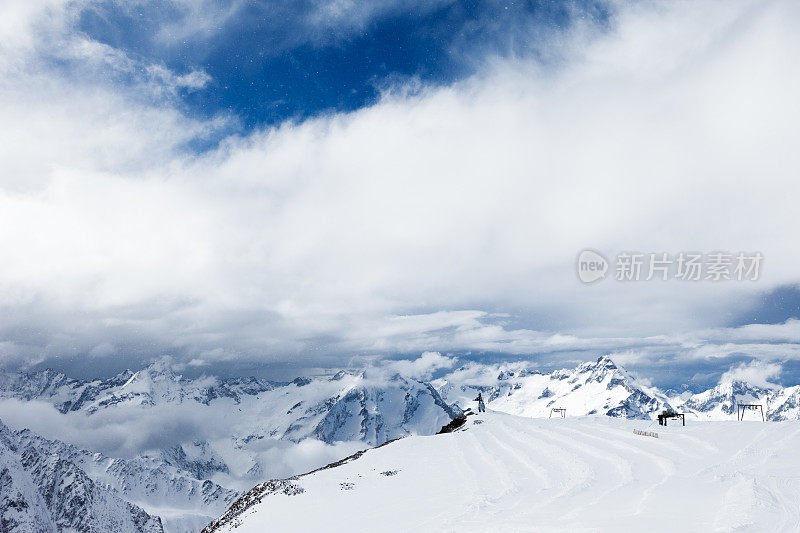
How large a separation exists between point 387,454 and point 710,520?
80.8ft

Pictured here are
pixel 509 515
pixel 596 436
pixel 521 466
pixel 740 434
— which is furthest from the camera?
pixel 596 436

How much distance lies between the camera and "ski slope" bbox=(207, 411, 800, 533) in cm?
1159

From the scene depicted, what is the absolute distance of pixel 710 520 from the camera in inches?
411

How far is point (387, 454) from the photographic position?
32656 mm

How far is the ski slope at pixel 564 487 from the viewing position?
38.0ft

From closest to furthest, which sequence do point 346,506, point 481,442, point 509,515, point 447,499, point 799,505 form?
1. point 799,505
2. point 509,515
3. point 447,499
4. point 346,506
5. point 481,442

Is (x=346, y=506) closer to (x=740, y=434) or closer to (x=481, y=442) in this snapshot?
(x=481, y=442)

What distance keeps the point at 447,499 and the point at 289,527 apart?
604 cm

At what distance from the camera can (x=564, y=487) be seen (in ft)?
56.3

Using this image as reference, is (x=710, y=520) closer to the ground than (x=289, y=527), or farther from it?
farther from it

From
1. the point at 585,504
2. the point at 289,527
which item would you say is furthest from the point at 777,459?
the point at 289,527

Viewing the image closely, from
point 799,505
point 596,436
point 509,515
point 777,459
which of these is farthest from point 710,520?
point 596,436

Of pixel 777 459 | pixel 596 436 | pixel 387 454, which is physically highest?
pixel 777 459

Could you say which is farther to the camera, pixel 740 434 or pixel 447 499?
pixel 740 434
